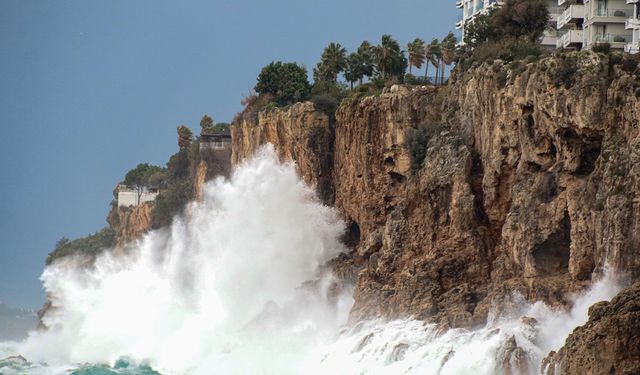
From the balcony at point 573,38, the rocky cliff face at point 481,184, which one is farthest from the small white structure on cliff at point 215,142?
the balcony at point 573,38

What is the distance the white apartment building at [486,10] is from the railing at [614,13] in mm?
6006

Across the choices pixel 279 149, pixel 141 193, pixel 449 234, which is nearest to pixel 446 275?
pixel 449 234

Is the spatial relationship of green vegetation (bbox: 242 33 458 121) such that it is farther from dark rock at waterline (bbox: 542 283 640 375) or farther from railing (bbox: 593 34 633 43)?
dark rock at waterline (bbox: 542 283 640 375)

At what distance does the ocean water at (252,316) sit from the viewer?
45156mm

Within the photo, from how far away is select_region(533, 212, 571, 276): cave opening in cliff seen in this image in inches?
1763

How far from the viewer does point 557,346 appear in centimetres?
4172

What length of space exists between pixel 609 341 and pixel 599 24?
23.6 m

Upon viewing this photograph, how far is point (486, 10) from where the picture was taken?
72.2 m

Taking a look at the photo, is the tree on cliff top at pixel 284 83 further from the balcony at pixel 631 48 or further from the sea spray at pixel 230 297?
the balcony at pixel 631 48

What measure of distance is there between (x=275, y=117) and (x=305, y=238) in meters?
6.31

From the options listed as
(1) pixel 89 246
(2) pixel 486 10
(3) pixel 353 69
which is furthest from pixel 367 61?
(1) pixel 89 246

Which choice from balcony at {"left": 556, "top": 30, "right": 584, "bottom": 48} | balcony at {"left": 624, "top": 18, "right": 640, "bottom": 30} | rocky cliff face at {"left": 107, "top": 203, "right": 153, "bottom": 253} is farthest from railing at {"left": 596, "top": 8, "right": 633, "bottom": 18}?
rocky cliff face at {"left": 107, "top": 203, "right": 153, "bottom": 253}

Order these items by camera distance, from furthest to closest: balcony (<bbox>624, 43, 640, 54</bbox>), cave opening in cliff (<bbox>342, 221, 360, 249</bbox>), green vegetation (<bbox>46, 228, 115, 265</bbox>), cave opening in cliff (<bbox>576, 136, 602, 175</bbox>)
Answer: green vegetation (<bbox>46, 228, 115, 265</bbox>) → cave opening in cliff (<bbox>342, 221, 360, 249</bbox>) → balcony (<bbox>624, 43, 640, 54</bbox>) → cave opening in cliff (<bbox>576, 136, 602, 175</bbox>)

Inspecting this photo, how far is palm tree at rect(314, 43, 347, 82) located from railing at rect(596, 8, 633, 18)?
63.7ft
